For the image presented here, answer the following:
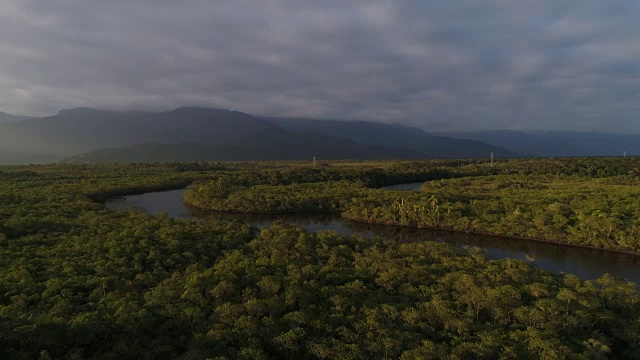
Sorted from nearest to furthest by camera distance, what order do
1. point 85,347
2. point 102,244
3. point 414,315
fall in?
point 85,347, point 414,315, point 102,244

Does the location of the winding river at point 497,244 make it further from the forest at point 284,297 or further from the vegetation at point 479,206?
the forest at point 284,297

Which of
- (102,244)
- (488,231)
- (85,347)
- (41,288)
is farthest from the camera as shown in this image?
(488,231)

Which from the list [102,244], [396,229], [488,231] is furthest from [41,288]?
[488,231]

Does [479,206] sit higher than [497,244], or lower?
higher

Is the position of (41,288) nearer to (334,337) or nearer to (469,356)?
(334,337)

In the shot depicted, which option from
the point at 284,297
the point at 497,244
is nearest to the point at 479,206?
the point at 497,244

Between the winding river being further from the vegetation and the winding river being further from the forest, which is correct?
the forest

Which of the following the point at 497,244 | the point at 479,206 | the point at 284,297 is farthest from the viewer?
the point at 479,206

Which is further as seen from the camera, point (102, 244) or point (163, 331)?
point (102, 244)

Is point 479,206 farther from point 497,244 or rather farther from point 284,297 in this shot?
point 284,297

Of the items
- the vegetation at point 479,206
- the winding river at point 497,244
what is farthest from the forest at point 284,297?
the winding river at point 497,244
